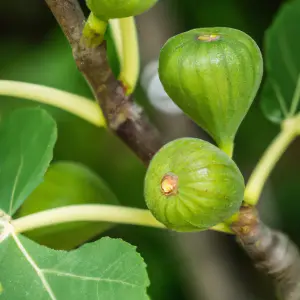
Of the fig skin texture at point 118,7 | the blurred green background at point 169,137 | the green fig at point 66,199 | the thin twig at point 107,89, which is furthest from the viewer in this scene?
the blurred green background at point 169,137

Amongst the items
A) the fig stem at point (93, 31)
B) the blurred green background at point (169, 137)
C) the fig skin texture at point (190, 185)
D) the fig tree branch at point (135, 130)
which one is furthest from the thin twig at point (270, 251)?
the blurred green background at point (169, 137)

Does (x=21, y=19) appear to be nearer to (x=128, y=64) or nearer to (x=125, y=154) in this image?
(x=125, y=154)

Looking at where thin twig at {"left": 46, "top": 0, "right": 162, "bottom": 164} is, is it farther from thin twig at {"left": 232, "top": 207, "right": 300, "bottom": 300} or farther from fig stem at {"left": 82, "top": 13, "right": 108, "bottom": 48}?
thin twig at {"left": 232, "top": 207, "right": 300, "bottom": 300}

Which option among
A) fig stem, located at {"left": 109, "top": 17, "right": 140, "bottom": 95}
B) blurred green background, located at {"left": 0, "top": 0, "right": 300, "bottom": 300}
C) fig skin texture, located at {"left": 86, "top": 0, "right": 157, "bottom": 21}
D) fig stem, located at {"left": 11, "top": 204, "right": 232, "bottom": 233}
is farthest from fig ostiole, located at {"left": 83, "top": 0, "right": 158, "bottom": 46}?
blurred green background, located at {"left": 0, "top": 0, "right": 300, "bottom": 300}

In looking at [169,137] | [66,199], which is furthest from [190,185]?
[169,137]

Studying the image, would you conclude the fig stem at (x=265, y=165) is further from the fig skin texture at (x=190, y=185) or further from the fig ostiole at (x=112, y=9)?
the fig ostiole at (x=112, y=9)

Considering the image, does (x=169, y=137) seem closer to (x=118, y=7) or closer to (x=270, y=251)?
(x=270, y=251)
